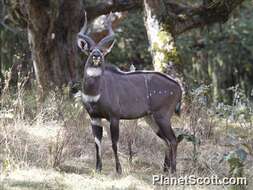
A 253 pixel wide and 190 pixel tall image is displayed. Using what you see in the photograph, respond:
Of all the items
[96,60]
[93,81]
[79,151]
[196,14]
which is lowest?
[79,151]

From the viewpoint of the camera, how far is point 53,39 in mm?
11375

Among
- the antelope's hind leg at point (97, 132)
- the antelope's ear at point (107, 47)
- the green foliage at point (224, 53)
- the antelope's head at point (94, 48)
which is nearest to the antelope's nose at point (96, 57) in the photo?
the antelope's head at point (94, 48)

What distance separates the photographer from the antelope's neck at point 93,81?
662 centimetres

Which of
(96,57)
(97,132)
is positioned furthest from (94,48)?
(97,132)

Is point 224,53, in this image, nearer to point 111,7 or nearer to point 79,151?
point 111,7

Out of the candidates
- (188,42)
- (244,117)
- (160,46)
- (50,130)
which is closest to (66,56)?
(160,46)

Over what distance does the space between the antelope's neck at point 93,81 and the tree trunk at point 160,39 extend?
3.83 m

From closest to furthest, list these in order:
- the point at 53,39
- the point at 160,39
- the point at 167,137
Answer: the point at 167,137, the point at 160,39, the point at 53,39

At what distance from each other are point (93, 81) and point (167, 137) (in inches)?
51.9

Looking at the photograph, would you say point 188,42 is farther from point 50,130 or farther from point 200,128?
point 50,130

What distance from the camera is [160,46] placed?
10.4 m

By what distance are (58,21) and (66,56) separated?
0.77m

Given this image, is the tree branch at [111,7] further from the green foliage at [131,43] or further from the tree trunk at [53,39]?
the green foliage at [131,43]

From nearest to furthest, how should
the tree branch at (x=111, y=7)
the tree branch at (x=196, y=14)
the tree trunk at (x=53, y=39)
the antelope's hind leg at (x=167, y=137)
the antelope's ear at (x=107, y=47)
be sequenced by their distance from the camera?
1. the antelope's ear at (x=107, y=47)
2. the antelope's hind leg at (x=167, y=137)
3. the tree trunk at (x=53, y=39)
4. the tree branch at (x=196, y=14)
5. the tree branch at (x=111, y=7)
